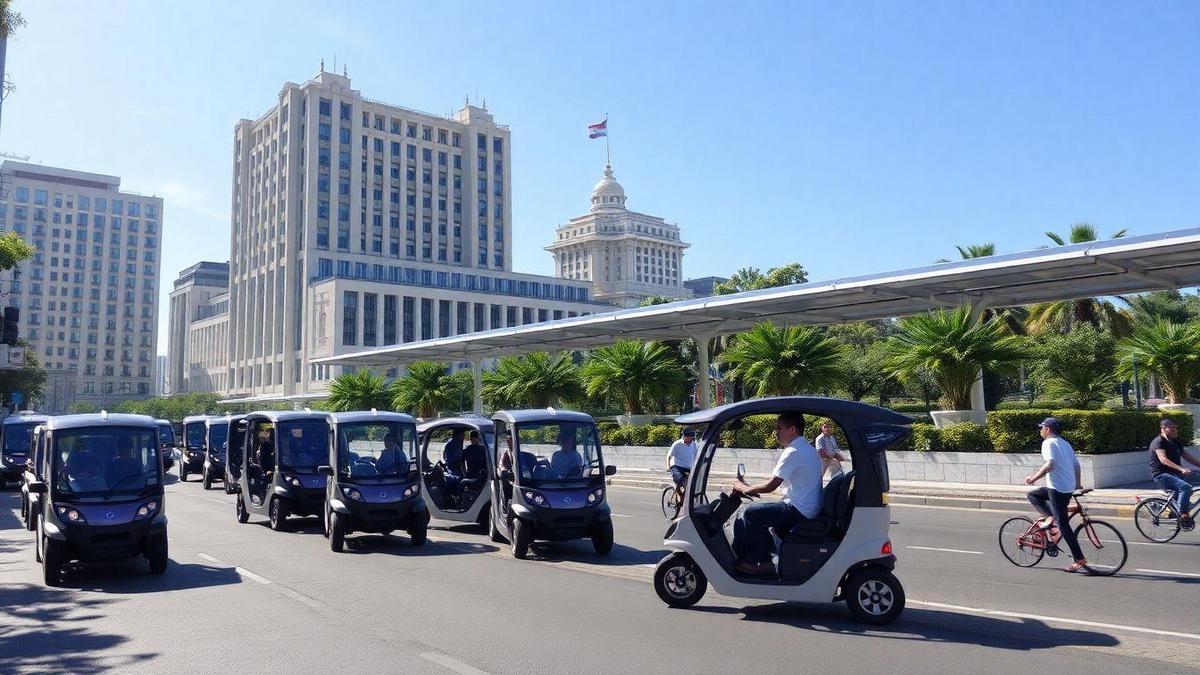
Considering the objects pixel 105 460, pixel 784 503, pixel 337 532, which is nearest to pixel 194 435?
pixel 337 532

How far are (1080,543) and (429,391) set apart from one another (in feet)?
117

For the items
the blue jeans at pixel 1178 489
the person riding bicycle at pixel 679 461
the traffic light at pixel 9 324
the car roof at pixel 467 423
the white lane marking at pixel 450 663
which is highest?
the traffic light at pixel 9 324

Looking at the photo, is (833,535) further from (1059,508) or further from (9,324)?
(9,324)

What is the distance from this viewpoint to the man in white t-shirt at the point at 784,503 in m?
7.83

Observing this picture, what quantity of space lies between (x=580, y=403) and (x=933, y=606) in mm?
28973

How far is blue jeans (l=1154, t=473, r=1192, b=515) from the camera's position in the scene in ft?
39.6

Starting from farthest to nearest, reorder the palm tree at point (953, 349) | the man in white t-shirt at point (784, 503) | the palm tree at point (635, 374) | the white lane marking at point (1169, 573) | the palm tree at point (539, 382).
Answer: the palm tree at point (539, 382) → the palm tree at point (635, 374) → the palm tree at point (953, 349) → the white lane marking at point (1169, 573) → the man in white t-shirt at point (784, 503)

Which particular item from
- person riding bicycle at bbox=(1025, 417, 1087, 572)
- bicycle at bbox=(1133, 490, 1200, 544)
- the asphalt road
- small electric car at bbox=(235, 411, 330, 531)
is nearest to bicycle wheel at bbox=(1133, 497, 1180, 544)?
bicycle at bbox=(1133, 490, 1200, 544)

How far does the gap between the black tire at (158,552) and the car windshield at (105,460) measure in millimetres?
674

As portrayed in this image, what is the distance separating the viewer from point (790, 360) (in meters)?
26.0

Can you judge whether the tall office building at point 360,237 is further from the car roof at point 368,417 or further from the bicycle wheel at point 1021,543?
the bicycle wheel at point 1021,543

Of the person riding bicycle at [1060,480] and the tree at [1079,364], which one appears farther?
the tree at [1079,364]

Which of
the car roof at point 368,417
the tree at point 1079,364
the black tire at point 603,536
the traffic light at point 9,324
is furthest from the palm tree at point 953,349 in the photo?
the traffic light at point 9,324

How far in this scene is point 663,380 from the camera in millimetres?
31672
